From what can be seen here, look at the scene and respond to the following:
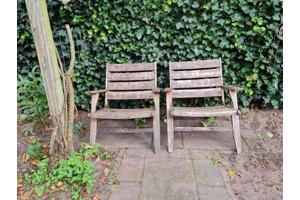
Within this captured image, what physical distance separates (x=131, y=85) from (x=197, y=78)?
32.9 inches

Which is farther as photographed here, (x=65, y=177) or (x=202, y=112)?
(x=202, y=112)

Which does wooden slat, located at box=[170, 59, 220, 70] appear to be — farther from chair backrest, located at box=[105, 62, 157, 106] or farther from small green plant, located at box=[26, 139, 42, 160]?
small green plant, located at box=[26, 139, 42, 160]

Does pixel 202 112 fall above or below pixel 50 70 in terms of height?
below

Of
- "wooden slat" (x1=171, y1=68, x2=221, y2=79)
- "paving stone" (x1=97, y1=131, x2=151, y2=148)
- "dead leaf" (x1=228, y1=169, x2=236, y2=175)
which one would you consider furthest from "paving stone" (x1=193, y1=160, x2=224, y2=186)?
"wooden slat" (x1=171, y1=68, x2=221, y2=79)

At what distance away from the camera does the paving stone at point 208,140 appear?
2.50m

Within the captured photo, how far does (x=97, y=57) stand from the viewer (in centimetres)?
305

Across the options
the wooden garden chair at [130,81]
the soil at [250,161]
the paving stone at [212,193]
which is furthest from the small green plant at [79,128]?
the paving stone at [212,193]

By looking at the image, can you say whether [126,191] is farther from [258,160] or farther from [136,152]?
[258,160]

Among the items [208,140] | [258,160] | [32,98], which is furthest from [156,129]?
[32,98]

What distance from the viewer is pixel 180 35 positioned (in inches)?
114

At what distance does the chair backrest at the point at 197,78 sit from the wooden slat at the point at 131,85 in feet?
0.95

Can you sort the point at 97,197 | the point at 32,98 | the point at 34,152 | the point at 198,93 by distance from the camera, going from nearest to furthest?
the point at 97,197 → the point at 34,152 → the point at 198,93 → the point at 32,98

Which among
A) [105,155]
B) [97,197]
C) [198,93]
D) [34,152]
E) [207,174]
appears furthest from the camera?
[198,93]

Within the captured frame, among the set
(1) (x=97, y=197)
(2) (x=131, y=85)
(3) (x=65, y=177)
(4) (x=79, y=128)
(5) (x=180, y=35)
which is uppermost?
(5) (x=180, y=35)
